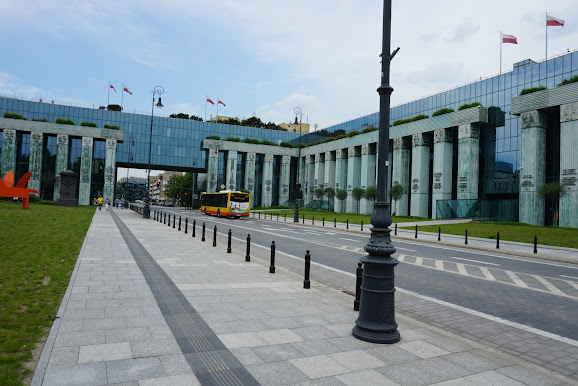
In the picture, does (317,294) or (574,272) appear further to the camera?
(574,272)

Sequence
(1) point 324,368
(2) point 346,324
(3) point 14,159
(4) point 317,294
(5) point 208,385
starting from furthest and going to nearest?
(3) point 14,159, (4) point 317,294, (2) point 346,324, (1) point 324,368, (5) point 208,385

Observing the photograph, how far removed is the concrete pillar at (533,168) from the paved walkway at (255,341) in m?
34.4

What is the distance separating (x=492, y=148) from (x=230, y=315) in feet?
162

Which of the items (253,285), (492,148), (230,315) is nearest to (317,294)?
(253,285)

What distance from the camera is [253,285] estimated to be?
8.92 metres

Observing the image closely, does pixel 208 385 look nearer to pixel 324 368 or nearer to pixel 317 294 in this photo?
pixel 324 368

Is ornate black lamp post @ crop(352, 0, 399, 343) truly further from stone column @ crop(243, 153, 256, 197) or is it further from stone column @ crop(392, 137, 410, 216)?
stone column @ crop(243, 153, 256, 197)

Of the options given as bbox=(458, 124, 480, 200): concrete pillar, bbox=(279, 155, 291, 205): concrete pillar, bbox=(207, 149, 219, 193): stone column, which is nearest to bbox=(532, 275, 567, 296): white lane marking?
bbox=(458, 124, 480, 200): concrete pillar

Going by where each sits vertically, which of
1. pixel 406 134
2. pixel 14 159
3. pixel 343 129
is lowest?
pixel 14 159

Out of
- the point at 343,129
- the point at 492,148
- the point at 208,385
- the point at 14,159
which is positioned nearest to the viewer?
the point at 208,385

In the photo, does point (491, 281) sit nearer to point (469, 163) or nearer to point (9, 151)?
point (469, 163)

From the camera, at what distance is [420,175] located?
51.1 metres

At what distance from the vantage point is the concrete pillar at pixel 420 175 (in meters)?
50.5

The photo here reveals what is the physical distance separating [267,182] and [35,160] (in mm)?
41019
